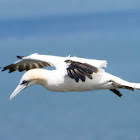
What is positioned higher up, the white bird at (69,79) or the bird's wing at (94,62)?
the bird's wing at (94,62)

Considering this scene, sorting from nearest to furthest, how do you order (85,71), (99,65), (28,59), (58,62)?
(85,71), (99,65), (58,62), (28,59)

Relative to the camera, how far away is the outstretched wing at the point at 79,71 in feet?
37.4

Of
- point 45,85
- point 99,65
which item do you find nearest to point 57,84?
point 45,85

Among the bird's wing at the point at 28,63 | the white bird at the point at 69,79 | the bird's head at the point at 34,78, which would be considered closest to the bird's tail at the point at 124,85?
the white bird at the point at 69,79

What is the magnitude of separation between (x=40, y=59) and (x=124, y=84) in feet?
10.00

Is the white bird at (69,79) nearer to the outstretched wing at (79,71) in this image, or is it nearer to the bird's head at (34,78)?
the bird's head at (34,78)

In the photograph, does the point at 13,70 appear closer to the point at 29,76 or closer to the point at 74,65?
the point at 29,76

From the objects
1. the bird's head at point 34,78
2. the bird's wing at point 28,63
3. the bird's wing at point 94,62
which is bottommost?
the bird's head at point 34,78

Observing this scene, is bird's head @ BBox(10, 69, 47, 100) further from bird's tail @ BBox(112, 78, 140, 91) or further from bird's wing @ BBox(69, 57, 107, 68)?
bird's tail @ BBox(112, 78, 140, 91)

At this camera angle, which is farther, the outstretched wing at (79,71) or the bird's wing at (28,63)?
the bird's wing at (28,63)

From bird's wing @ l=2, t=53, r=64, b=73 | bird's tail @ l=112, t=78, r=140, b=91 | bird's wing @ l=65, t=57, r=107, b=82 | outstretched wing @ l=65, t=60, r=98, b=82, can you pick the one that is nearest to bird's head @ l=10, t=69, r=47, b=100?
bird's wing @ l=65, t=57, r=107, b=82

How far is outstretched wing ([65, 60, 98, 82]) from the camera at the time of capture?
1141cm

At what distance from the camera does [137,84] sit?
13.1 m

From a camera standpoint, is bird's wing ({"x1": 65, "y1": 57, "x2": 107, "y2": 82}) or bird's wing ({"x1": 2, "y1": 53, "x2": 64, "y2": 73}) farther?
bird's wing ({"x1": 2, "y1": 53, "x2": 64, "y2": 73})
